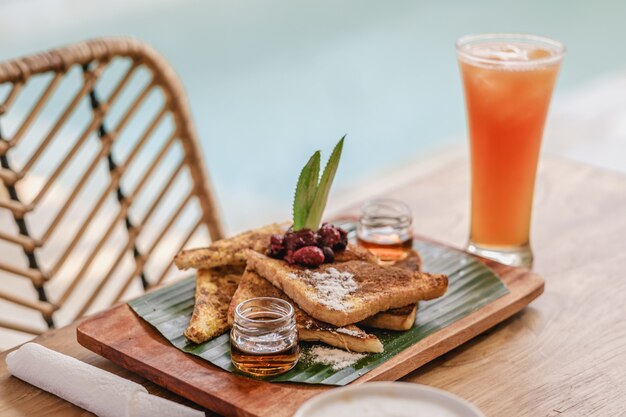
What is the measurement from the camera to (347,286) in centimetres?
133

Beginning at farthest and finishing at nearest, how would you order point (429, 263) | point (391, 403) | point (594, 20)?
point (594, 20), point (429, 263), point (391, 403)

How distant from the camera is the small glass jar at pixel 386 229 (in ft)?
5.08

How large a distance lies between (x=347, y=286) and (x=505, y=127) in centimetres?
44

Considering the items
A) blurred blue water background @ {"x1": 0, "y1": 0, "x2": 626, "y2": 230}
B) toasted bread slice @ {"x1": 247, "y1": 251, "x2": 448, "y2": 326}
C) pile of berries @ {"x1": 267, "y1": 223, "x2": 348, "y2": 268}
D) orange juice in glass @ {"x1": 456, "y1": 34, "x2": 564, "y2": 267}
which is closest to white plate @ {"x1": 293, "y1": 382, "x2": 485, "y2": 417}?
toasted bread slice @ {"x1": 247, "y1": 251, "x2": 448, "y2": 326}

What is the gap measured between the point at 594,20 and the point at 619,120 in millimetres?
3888

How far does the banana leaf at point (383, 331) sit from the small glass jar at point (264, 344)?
0.06 feet

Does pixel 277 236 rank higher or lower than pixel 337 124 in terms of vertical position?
higher

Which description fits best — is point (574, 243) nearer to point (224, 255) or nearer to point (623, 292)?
point (623, 292)

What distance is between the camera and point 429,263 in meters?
1.57

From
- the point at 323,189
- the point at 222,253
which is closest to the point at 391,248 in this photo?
the point at 323,189

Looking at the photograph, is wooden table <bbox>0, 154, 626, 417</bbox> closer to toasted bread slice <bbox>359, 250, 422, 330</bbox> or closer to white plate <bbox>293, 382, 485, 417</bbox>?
toasted bread slice <bbox>359, 250, 422, 330</bbox>

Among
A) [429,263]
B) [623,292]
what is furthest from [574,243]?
[429,263]

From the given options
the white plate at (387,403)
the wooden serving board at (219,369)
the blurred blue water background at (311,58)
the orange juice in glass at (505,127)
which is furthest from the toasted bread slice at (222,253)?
the blurred blue water background at (311,58)

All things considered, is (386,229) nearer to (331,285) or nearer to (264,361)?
(331,285)
